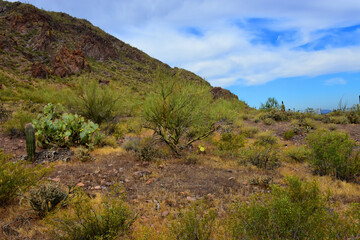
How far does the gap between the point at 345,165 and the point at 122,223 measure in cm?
616

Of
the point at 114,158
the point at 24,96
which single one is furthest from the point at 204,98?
the point at 24,96

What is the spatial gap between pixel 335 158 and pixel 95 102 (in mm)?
11322

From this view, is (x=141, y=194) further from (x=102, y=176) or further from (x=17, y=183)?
(x=17, y=183)

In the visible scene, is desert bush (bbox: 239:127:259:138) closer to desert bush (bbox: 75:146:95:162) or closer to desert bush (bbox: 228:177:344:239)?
desert bush (bbox: 75:146:95:162)

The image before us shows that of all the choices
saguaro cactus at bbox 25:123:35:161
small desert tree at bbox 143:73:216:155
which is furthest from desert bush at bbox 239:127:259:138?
saguaro cactus at bbox 25:123:35:161

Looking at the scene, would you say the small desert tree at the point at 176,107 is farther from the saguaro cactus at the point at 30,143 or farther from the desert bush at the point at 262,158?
the saguaro cactus at the point at 30,143

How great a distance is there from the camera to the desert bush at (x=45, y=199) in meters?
3.67

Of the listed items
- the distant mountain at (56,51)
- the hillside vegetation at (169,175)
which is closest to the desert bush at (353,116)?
the hillside vegetation at (169,175)

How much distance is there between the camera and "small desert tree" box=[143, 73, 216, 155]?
7.61 meters

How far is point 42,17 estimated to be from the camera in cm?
4734

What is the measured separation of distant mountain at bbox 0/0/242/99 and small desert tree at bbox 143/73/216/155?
742 inches

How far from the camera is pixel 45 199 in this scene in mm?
3686

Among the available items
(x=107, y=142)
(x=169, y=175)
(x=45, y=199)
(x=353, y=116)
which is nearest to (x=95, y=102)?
(x=107, y=142)

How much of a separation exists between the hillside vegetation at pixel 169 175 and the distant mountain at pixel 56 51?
18583 millimetres
